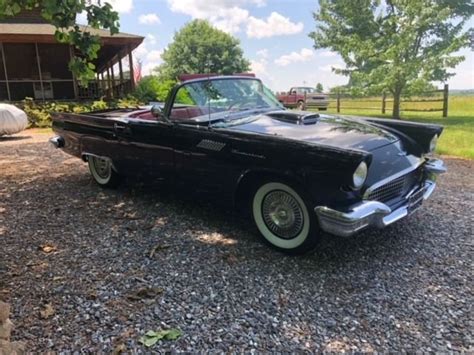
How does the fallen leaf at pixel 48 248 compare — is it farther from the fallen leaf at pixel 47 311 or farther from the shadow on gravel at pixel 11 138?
the shadow on gravel at pixel 11 138

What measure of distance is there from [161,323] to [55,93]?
1731cm

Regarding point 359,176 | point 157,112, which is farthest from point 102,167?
point 359,176

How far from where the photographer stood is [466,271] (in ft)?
10.1

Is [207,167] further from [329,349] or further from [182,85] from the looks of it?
[329,349]

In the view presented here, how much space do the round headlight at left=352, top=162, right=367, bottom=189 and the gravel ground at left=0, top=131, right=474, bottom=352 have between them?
2.26ft

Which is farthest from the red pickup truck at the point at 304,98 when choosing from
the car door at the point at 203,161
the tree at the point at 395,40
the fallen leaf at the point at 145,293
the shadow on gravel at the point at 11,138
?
the fallen leaf at the point at 145,293

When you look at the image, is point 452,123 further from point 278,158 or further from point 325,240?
point 278,158

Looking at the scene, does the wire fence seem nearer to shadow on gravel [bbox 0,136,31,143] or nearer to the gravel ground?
the gravel ground

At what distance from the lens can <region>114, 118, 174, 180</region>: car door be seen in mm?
4109

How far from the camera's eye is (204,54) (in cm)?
4462

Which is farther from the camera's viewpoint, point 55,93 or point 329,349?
point 55,93

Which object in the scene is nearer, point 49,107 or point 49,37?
point 49,107

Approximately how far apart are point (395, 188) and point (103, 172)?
373cm

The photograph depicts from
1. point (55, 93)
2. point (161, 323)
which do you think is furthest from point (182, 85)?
point (55, 93)
